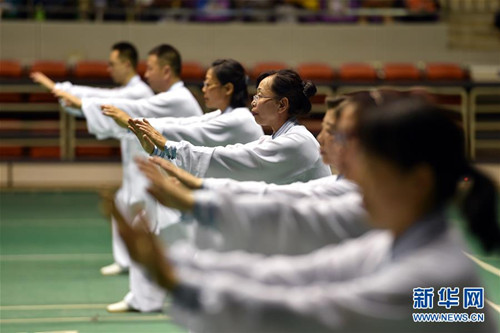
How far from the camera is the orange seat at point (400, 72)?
50.5ft

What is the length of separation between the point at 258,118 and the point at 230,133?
37.0 inches

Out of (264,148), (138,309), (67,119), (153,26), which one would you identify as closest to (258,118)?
(264,148)

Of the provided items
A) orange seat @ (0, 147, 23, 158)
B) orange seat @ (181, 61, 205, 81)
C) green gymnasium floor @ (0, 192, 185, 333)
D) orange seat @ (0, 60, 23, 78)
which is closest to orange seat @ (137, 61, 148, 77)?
orange seat @ (181, 61, 205, 81)

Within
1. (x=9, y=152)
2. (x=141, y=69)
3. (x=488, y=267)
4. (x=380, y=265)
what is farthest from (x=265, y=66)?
(x=380, y=265)

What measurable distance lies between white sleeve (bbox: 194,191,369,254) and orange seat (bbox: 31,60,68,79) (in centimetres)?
1231

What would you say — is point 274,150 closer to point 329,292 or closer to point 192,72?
point 329,292

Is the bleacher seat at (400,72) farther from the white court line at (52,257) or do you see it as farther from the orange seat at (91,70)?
the white court line at (52,257)

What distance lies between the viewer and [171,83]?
7.80m

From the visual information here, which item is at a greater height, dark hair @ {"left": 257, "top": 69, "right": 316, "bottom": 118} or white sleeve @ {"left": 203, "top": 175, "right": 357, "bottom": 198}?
dark hair @ {"left": 257, "top": 69, "right": 316, "bottom": 118}

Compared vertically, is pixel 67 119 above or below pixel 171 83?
below

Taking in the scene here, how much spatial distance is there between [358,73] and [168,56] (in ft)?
27.3

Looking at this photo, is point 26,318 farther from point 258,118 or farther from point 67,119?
point 67,119

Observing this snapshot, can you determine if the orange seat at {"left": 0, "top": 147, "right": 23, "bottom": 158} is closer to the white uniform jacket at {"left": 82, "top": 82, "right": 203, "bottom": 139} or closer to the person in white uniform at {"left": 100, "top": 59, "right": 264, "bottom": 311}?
the white uniform jacket at {"left": 82, "top": 82, "right": 203, "bottom": 139}

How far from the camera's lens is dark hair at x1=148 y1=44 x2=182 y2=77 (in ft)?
25.2
